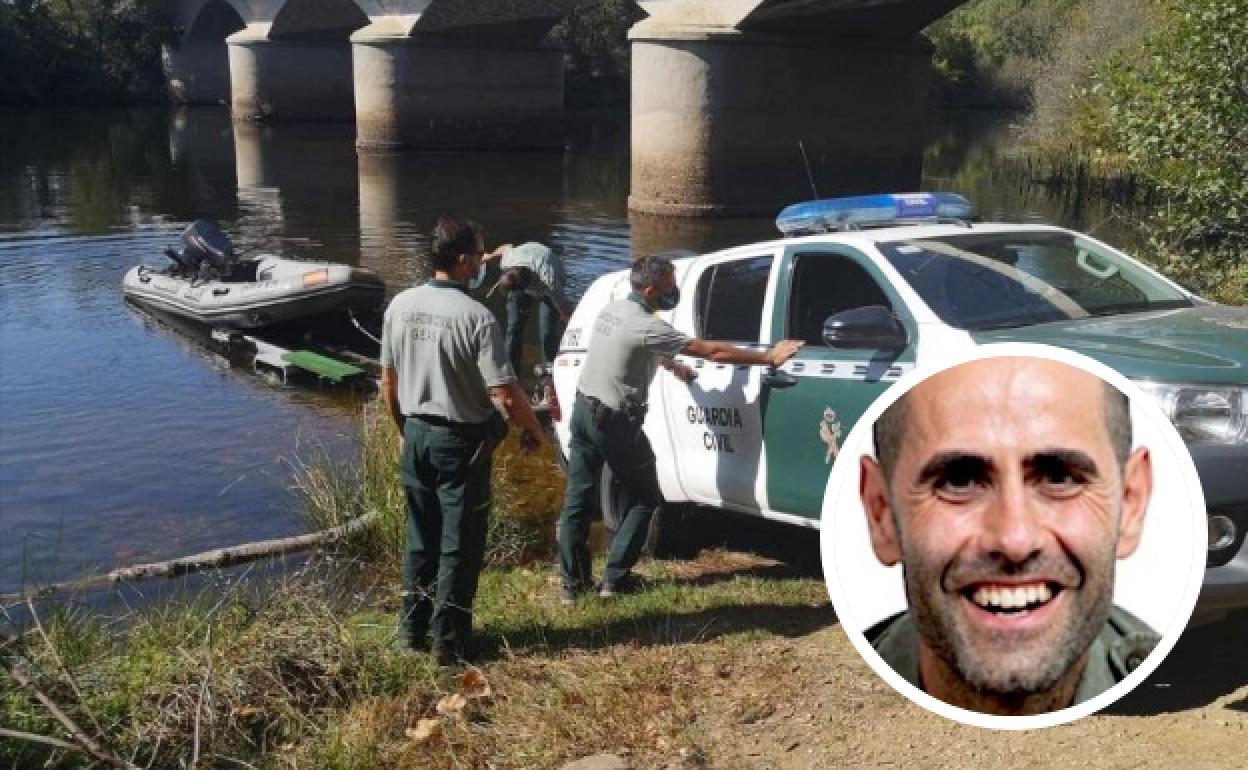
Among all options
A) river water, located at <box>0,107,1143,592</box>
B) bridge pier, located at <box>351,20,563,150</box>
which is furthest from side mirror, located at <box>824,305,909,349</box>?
bridge pier, located at <box>351,20,563,150</box>

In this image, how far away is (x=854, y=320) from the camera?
18.2ft

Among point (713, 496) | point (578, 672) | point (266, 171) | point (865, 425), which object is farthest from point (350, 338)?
point (266, 171)

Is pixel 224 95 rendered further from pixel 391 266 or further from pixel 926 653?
pixel 926 653

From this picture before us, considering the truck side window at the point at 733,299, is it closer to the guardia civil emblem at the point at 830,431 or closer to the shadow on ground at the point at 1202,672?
the guardia civil emblem at the point at 830,431

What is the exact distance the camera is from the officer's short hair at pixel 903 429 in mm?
1097

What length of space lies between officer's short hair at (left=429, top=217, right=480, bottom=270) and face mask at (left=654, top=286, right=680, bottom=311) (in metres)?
1.17

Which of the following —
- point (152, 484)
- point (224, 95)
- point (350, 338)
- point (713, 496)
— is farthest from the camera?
point (224, 95)

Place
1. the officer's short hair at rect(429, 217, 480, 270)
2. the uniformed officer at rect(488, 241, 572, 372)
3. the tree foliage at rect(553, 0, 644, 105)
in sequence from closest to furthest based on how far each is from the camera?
the officer's short hair at rect(429, 217, 480, 270), the uniformed officer at rect(488, 241, 572, 372), the tree foliage at rect(553, 0, 644, 105)

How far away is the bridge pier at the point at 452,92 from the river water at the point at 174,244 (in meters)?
1.62

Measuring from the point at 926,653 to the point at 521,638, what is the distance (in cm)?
500

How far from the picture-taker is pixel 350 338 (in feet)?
54.4

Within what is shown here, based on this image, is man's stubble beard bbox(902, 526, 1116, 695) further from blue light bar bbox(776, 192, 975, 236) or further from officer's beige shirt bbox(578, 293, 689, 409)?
blue light bar bbox(776, 192, 975, 236)

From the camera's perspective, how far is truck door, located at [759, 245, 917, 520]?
18.9 feet

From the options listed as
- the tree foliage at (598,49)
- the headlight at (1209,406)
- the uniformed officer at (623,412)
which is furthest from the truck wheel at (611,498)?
the tree foliage at (598,49)
